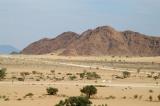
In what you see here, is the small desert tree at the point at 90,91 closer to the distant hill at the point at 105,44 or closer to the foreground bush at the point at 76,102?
the foreground bush at the point at 76,102

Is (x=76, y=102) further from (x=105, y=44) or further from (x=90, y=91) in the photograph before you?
(x=105, y=44)

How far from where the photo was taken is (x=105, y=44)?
16825 cm

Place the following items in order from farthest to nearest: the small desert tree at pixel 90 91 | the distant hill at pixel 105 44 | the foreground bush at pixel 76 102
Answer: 1. the distant hill at pixel 105 44
2. the small desert tree at pixel 90 91
3. the foreground bush at pixel 76 102

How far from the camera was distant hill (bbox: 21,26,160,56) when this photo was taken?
162125 millimetres

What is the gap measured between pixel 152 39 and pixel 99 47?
2327cm

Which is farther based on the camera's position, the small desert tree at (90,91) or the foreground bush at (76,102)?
the small desert tree at (90,91)

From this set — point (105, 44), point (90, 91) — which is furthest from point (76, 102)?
point (105, 44)

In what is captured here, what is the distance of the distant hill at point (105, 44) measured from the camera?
16212cm

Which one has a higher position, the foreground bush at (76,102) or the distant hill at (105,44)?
the distant hill at (105,44)

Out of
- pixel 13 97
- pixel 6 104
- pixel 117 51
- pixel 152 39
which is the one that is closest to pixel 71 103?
pixel 6 104

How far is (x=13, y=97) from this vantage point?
2986cm

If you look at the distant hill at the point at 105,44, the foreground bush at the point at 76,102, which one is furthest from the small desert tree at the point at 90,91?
the distant hill at the point at 105,44

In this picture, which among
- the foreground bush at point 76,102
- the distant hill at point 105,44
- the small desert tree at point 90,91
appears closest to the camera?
the foreground bush at point 76,102

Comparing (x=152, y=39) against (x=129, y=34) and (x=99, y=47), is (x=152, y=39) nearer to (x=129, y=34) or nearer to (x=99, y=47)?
(x=129, y=34)
